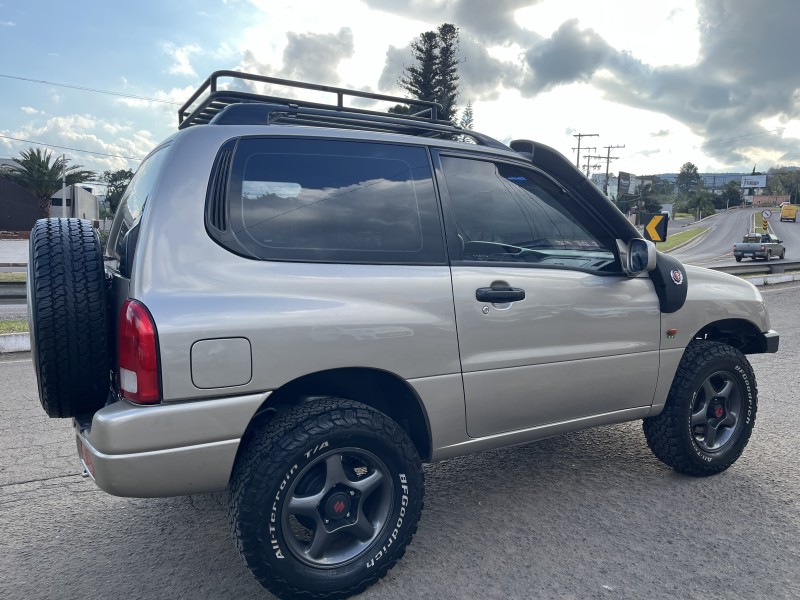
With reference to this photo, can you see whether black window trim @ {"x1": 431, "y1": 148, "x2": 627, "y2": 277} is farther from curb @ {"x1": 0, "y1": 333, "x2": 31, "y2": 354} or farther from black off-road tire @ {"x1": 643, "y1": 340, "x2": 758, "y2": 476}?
curb @ {"x1": 0, "y1": 333, "x2": 31, "y2": 354}

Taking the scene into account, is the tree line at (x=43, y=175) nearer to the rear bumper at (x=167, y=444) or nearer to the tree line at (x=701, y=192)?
the rear bumper at (x=167, y=444)

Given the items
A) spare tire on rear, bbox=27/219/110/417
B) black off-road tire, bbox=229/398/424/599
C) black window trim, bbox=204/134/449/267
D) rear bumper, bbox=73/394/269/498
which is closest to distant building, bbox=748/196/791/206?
black window trim, bbox=204/134/449/267

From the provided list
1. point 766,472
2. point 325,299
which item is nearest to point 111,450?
point 325,299

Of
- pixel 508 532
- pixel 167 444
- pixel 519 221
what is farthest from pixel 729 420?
pixel 167 444

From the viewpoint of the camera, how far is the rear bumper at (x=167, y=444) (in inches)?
84.4

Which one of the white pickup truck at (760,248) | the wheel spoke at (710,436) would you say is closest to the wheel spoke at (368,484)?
the wheel spoke at (710,436)

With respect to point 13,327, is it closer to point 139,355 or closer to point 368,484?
point 139,355

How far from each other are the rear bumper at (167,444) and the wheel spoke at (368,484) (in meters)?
0.52

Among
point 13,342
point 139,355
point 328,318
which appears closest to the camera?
point 139,355

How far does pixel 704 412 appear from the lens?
3.67m

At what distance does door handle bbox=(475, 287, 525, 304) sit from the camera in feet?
9.07

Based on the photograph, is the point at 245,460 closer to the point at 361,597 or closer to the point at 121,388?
the point at 121,388

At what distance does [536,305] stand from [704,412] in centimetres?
153

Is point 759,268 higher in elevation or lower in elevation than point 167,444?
lower
